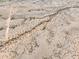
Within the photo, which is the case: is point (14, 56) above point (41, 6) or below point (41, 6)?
below

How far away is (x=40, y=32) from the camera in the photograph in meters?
2.81

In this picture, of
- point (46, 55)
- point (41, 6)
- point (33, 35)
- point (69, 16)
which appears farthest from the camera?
point (41, 6)

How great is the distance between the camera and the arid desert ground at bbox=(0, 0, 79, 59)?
8.45 feet

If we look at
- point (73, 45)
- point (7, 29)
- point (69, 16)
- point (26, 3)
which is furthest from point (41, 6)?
point (73, 45)

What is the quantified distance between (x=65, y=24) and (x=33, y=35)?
48 centimetres

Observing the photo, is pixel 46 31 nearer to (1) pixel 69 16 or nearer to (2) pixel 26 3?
(1) pixel 69 16

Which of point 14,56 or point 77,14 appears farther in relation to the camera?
point 77,14

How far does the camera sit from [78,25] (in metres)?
2.87

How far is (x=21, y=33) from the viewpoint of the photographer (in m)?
2.84

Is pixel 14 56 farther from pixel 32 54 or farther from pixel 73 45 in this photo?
pixel 73 45

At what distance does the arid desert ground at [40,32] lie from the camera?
258 centimetres

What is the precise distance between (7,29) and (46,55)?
0.72 meters

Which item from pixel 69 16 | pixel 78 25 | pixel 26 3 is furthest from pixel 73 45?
pixel 26 3

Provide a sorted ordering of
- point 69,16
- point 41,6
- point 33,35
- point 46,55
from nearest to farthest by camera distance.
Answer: point 46,55 → point 33,35 → point 69,16 → point 41,6
